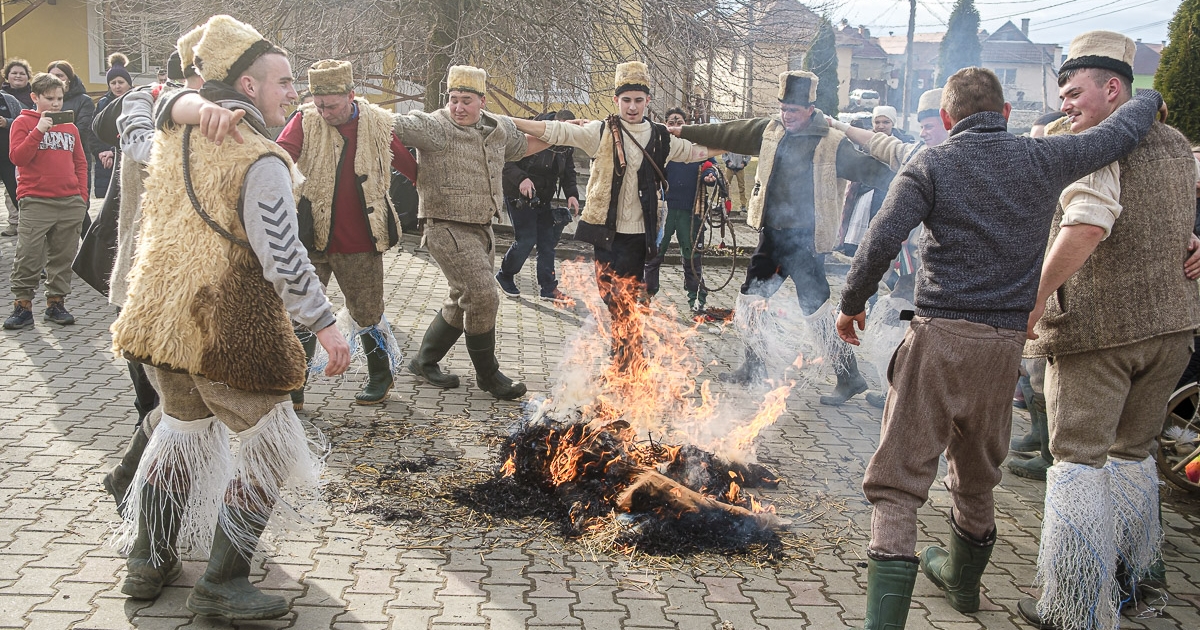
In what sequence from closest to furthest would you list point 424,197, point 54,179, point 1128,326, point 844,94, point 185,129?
point 185,129 < point 1128,326 < point 424,197 < point 54,179 < point 844,94

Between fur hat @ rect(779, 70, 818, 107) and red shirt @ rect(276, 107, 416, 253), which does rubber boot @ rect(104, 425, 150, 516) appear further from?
fur hat @ rect(779, 70, 818, 107)

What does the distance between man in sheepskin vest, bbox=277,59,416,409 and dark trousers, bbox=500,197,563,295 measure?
3.99 metres

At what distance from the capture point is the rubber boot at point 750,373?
7.05 m

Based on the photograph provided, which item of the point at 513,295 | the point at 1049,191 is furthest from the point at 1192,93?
the point at 1049,191

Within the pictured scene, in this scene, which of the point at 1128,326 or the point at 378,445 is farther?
the point at 378,445

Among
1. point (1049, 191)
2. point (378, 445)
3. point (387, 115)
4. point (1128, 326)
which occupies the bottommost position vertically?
point (378, 445)

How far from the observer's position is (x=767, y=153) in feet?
21.2

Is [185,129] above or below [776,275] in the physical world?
above

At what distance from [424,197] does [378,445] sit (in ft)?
5.67

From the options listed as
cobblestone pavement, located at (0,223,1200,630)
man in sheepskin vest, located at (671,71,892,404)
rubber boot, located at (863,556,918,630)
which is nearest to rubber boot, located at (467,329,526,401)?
cobblestone pavement, located at (0,223,1200,630)

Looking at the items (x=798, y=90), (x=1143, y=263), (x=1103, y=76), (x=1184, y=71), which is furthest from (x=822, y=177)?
(x=1184, y=71)

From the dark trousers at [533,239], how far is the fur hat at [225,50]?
22.1ft

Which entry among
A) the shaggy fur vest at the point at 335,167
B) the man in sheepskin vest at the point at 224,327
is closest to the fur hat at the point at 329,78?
the shaggy fur vest at the point at 335,167

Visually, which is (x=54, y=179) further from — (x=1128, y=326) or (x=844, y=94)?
(x=844, y=94)
